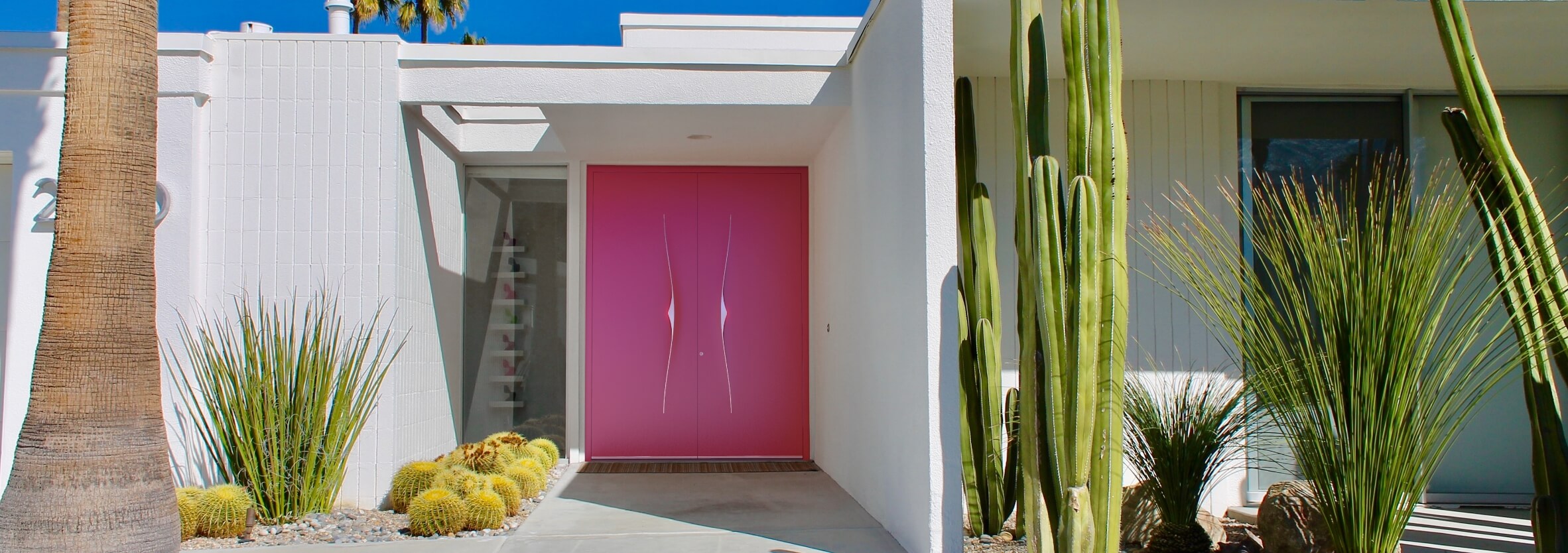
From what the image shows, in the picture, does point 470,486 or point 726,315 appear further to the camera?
point 726,315

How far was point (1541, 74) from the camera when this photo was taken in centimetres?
523

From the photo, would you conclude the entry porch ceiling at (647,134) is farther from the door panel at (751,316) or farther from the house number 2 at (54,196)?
the house number 2 at (54,196)

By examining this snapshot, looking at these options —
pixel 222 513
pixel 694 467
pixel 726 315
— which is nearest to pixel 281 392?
pixel 222 513

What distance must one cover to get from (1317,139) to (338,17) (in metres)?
5.08

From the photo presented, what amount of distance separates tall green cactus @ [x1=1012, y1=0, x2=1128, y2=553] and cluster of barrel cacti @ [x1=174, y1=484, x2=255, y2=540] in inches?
130

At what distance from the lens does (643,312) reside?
23.4 ft

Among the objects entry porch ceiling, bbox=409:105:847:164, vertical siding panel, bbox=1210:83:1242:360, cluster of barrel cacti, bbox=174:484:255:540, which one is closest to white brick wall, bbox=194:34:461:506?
entry porch ceiling, bbox=409:105:847:164

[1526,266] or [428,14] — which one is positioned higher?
[428,14]

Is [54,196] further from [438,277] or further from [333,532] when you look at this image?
[333,532]

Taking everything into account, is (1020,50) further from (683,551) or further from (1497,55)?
(1497,55)

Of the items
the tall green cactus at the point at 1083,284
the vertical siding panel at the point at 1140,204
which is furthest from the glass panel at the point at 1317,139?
the tall green cactus at the point at 1083,284

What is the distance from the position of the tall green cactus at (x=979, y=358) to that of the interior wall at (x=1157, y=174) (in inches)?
35.8

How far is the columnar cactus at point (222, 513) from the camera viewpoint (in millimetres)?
4352

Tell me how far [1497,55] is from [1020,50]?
3103 millimetres
